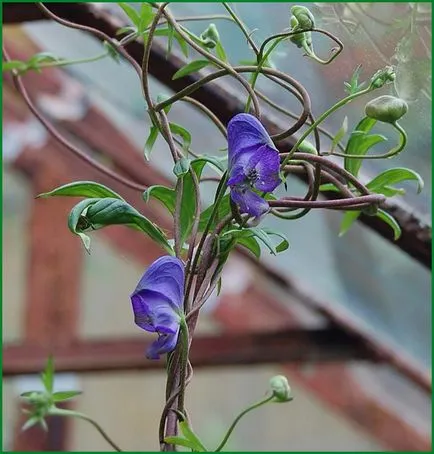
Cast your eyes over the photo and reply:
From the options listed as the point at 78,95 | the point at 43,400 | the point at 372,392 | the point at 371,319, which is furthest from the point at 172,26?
the point at 372,392

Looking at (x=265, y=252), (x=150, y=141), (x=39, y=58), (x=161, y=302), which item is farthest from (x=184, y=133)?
(x=265, y=252)

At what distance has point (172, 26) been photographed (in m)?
0.45

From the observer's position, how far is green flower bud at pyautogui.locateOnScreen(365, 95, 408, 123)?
0.37 metres

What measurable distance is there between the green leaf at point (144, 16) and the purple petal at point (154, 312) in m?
0.21

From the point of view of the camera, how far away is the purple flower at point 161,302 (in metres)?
0.34

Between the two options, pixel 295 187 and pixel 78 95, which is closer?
pixel 295 187

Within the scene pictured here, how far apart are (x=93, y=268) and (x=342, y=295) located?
1.74 metres

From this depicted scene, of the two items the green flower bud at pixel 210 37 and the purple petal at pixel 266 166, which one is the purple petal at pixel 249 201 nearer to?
the purple petal at pixel 266 166

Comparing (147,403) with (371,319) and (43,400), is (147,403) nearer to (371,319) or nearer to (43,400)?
(371,319)

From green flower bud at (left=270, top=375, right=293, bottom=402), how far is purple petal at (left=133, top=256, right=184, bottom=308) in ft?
0.31

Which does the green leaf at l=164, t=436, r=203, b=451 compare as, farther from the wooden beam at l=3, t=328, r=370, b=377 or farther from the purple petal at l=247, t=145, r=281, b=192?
the wooden beam at l=3, t=328, r=370, b=377

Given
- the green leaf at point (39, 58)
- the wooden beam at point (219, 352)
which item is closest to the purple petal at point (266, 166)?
the green leaf at point (39, 58)

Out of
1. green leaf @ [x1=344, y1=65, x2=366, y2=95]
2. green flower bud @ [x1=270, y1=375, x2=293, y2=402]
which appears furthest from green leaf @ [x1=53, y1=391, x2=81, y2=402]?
green leaf @ [x1=344, y1=65, x2=366, y2=95]

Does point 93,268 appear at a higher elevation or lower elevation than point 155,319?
higher
